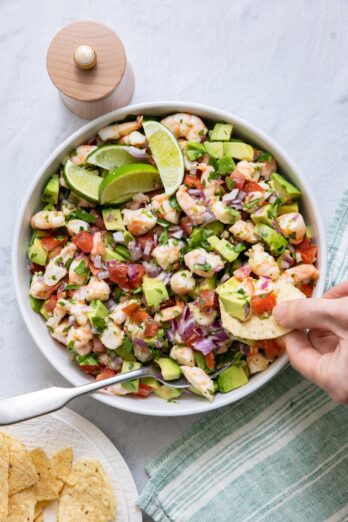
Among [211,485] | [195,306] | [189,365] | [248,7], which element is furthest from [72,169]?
[211,485]

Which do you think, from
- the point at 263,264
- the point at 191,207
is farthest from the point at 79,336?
the point at 263,264

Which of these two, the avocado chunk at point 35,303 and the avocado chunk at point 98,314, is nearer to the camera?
the avocado chunk at point 98,314

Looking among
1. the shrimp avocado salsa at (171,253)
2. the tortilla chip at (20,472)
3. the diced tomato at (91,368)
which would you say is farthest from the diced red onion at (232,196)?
the tortilla chip at (20,472)

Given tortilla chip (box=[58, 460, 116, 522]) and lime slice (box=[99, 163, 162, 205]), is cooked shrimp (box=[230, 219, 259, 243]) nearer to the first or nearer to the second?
lime slice (box=[99, 163, 162, 205])

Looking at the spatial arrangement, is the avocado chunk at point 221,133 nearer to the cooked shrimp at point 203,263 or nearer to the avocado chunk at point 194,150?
the avocado chunk at point 194,150

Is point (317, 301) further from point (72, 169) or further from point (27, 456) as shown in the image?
point (27, 456)

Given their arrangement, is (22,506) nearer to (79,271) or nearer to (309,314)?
(79,271)
